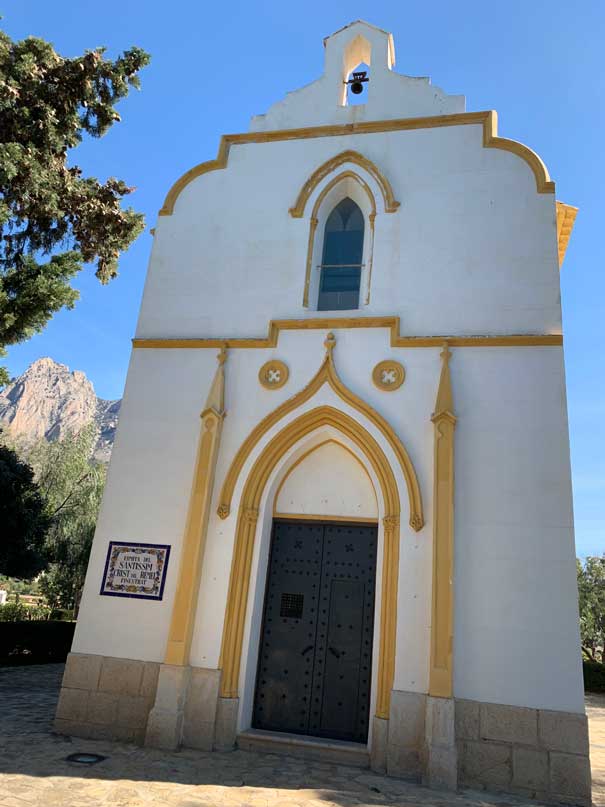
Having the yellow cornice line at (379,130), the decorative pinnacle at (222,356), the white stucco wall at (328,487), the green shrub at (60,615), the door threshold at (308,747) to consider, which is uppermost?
the yellow cornice line at (379,130)

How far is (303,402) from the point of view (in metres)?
8.73

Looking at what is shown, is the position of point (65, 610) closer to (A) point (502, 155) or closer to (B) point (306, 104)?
(B) point (306, 104)

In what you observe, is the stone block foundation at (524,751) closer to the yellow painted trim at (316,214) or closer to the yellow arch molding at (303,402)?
the yellow arch molding at (303,402)

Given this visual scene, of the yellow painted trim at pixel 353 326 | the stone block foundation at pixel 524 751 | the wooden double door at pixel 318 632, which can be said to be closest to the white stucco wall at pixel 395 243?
the yellow painted trim at pixel 353 326

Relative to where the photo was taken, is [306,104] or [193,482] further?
[306,104]

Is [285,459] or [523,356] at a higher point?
[523,356]

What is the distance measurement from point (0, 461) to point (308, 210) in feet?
29.0

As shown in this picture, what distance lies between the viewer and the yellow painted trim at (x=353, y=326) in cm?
830

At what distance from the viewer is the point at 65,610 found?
2269 cm

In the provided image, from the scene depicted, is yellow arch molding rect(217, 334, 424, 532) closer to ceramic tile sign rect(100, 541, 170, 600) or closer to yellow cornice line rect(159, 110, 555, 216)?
ceramic tile sign rect(100, 541, 170, 600)

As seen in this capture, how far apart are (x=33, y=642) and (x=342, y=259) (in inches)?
475

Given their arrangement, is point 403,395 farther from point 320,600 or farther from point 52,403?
point 52,403

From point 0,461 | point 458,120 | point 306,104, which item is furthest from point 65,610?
point 458,120

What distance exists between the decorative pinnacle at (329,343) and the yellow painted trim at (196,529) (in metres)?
1.62
